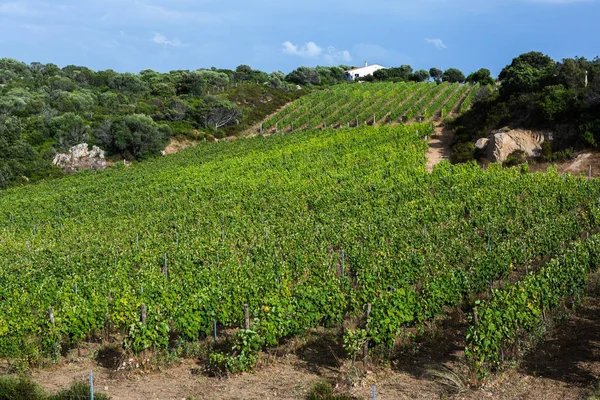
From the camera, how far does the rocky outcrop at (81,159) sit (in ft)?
181

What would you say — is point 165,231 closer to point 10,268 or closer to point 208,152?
point 10,268

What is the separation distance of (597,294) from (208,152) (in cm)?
4155

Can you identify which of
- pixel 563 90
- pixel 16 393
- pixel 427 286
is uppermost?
pixel 563 90

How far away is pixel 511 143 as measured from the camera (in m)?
41.8

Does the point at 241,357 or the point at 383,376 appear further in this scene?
the point at 241,357

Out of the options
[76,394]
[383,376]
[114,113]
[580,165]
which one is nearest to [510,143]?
[580,165]

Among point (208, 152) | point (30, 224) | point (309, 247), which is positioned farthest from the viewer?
point (208, 152)

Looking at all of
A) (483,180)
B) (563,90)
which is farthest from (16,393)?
(563,90)

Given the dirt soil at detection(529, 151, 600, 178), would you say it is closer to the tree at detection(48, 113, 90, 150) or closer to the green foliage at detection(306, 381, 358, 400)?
the green foliage at detection(306, 381, 358, 400)

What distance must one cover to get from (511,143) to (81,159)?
37591 millimetres

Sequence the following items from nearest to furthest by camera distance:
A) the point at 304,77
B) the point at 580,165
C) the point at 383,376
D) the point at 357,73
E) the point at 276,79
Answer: the point at 383,376, the point at 580,165, the point at 276,79, the point at 304,77, the point at 357,73

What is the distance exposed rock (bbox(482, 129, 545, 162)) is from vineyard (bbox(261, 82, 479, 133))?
Answer: 1837 centimetres

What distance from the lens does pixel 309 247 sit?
22016 mm

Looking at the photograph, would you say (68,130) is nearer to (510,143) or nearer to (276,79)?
(510,143)
